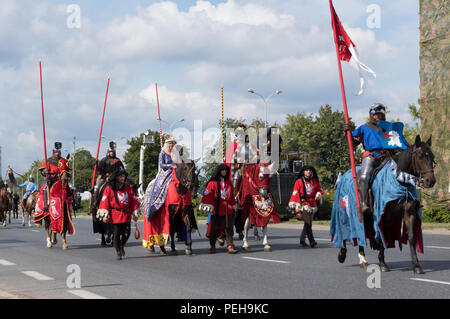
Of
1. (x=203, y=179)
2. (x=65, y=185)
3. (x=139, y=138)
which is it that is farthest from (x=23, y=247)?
(x=139, y=138)

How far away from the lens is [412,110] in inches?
2771

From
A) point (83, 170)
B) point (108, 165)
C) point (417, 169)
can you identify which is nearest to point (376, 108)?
point (417, 169)

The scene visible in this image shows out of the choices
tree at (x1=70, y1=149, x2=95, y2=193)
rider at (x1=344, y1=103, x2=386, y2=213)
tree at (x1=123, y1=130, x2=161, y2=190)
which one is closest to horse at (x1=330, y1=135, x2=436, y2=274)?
rider at (x1=344, y1=103, x2=386, y2=213)

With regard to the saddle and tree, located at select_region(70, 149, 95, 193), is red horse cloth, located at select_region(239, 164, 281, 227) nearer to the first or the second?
the saddle

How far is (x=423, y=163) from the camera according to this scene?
31.6 feet

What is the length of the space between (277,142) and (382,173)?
19.4 ft

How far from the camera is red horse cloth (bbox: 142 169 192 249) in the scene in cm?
1407

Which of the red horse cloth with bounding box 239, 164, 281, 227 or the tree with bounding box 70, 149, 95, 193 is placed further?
the tree with bounding box 70, 149, 95, 193

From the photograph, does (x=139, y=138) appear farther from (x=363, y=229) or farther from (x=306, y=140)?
(x=363, y=229)

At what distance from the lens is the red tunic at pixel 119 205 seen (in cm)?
1355

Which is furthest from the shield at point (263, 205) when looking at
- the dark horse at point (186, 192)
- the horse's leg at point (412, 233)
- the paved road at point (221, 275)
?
the horse's leg at point (412, 233)

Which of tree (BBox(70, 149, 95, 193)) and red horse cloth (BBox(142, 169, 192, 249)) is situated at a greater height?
tree (BBox(70, 149, 95, 193))

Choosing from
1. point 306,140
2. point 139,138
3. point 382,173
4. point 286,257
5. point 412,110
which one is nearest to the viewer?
point 382,173

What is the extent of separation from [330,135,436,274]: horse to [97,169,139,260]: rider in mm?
4898
